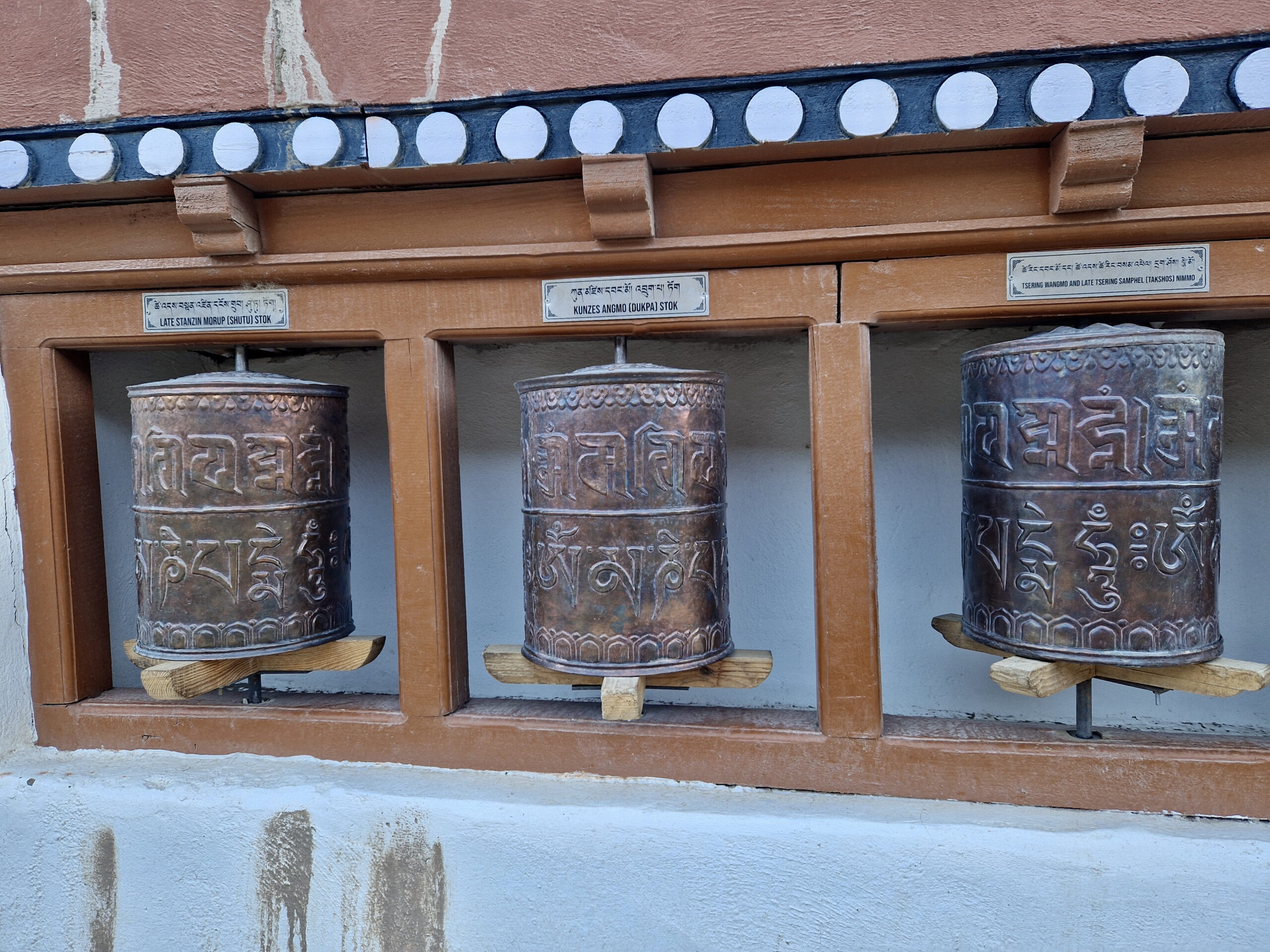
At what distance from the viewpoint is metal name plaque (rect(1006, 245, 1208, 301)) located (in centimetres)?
192

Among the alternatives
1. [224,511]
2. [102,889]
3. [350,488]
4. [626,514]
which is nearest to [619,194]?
[626,514]

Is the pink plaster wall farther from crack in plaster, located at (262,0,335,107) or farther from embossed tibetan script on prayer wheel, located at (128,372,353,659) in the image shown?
embossed tibetan script on prayer wheel, located at (128,372,353,659)

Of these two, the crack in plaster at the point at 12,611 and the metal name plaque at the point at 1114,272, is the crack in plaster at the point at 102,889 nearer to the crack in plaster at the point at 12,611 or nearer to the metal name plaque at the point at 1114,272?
the crack in plaster at the point at 12,611

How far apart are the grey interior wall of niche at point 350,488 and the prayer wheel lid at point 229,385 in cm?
79

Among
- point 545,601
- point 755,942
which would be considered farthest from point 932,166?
point 755,942

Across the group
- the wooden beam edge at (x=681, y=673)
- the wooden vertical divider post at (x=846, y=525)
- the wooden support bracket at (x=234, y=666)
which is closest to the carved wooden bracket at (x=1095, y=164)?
the wooden vertical divider post at (x=846, y=525)

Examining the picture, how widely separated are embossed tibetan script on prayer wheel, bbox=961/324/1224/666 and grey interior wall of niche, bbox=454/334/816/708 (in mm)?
913

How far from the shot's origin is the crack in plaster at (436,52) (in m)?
2.00

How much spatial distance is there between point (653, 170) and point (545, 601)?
1243 millimetres

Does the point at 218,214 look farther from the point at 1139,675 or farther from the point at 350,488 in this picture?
the point at 1139,675

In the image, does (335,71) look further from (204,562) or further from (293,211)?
(204,562)

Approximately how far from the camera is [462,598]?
7.93ft

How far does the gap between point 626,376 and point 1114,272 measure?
51.9 inches

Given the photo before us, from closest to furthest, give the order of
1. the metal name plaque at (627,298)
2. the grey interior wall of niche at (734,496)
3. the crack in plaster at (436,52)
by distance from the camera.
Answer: the crack in plaster at (436,52)
the metal name plaque at (627,298)
the grey interior wall of niche at (734,496)
